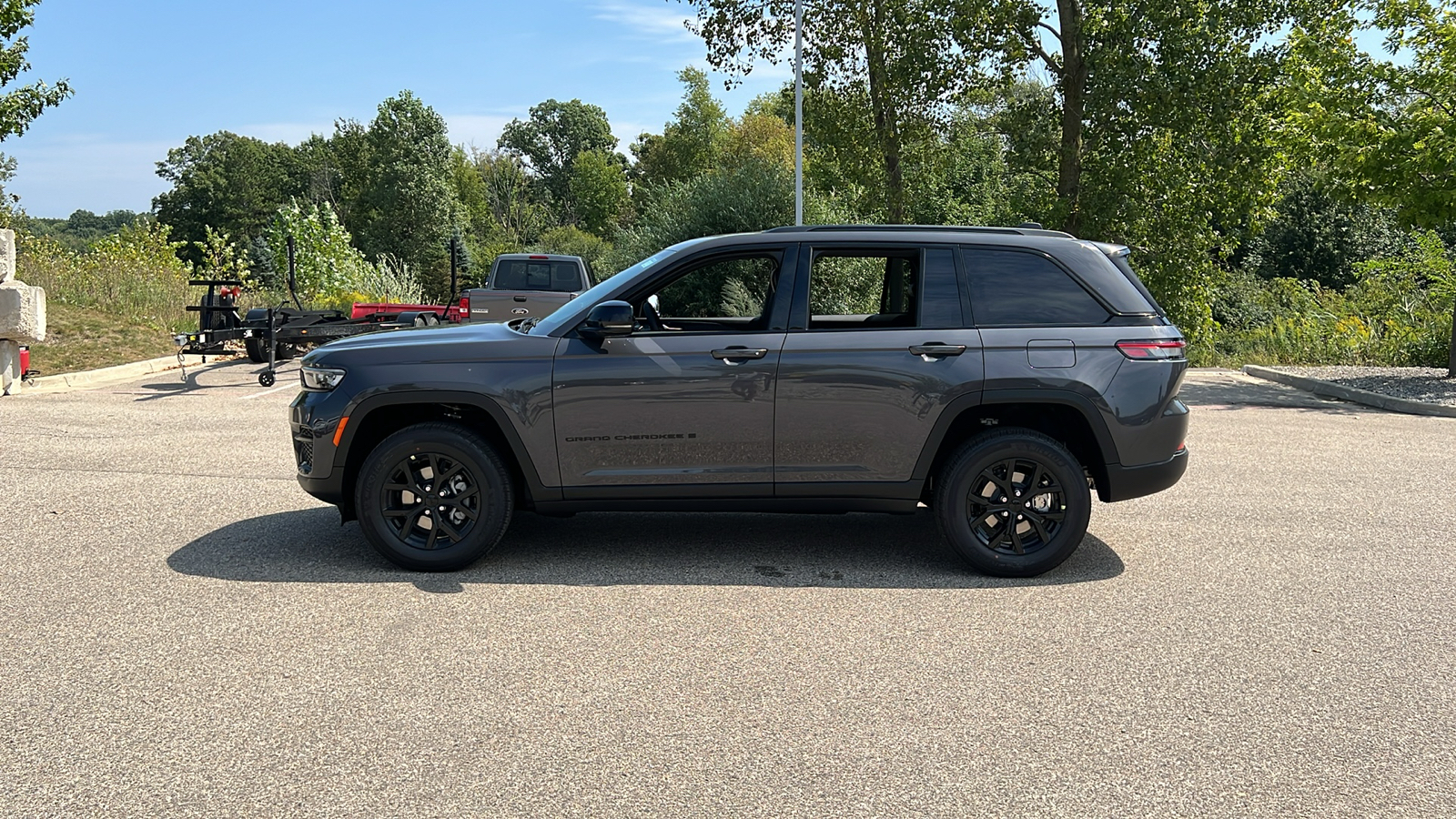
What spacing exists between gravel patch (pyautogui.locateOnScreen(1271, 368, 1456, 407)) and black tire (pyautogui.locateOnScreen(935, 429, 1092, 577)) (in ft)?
34.2

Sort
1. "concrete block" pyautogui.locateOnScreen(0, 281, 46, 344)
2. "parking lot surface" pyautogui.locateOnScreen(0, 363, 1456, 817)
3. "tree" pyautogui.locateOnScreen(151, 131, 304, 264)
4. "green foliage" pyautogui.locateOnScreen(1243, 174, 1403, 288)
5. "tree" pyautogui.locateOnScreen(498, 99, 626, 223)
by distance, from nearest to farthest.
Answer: "parking lot surface" pyautogui.locateOnScreen(0, 363, 1456, 817) → "concrete block" pyautogui.locateOnScreen(0, 281, 46, 344) → "green foliage" pyautogui.locateOnScreen(1243, 174, 1403, 288) → "tree" pyautogui.locateOnScreen(151, 131, 304, 264) → "tree" pyautogui.locateOnScreen(498, 99, 626, 223)

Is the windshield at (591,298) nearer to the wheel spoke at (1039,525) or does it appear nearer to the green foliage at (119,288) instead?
the wheel spoke at (1039,525)

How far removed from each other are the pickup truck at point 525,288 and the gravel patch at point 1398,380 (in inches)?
442

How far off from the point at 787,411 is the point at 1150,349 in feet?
6.24

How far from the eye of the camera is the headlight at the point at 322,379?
5953 mm

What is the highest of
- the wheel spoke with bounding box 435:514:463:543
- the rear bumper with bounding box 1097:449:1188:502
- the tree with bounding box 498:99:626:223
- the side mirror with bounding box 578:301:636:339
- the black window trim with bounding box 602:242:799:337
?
the tree with bounding box 498:99:626:223

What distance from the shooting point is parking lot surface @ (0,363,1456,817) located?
357 centimetres

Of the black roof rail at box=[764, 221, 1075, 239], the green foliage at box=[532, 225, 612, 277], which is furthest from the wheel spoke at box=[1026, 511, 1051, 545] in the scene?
the green foliage at box=[532, 225, 612, 277]

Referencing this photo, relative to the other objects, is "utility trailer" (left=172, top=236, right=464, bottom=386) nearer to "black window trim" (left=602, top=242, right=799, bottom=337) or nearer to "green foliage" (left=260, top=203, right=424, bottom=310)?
"black window trim" (left=602, top=242, right=799, bottom=337)

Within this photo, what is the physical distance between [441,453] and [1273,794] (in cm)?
400

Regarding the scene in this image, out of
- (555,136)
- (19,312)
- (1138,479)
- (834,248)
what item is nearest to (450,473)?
(834,248)

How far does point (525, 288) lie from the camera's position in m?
18.2

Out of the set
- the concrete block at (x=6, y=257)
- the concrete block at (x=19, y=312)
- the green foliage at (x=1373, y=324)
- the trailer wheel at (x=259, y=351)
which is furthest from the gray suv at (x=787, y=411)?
the green foliage at (x=1373, y=324)

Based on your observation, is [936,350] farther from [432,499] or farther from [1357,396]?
[1357,396]
